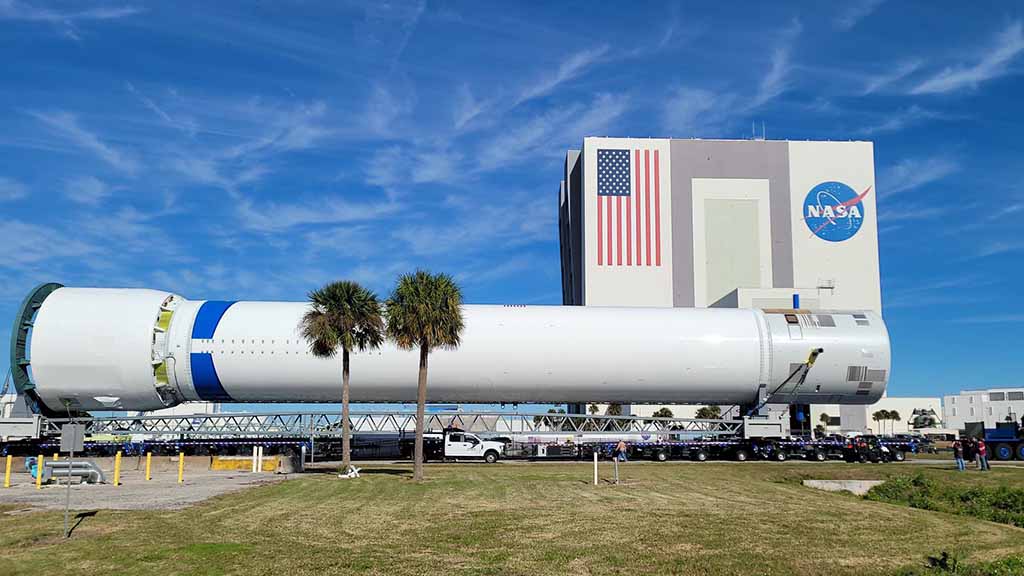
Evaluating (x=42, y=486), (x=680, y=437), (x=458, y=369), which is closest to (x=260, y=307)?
(x=458, y=369)

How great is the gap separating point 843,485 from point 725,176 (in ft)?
204

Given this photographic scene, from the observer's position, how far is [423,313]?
29062 mm

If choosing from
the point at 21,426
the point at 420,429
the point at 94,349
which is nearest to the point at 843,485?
the point at 420,429

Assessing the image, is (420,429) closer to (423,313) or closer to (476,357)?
(423,313)

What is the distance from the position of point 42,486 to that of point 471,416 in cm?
2060

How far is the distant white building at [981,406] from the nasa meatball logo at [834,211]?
4826 centimetres

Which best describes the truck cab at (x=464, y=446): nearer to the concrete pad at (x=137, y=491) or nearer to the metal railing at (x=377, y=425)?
the metal railing at (x=377, y=425)

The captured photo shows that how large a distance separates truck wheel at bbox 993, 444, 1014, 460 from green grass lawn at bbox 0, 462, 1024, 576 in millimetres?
26850

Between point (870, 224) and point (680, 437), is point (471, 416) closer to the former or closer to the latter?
point (680, 437)

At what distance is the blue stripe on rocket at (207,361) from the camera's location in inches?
1547

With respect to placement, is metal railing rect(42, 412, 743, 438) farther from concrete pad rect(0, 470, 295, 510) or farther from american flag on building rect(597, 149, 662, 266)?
american flag on building rect(597, 149, 662, 266)

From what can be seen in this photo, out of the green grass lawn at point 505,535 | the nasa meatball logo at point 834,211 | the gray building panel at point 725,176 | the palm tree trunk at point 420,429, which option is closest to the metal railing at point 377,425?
the palm tree trunk at point 420,429

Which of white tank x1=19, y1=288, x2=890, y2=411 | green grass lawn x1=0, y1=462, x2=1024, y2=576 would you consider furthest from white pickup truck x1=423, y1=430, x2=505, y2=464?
green grass lawn x1=0, y1=462, x2=1024, y2=576

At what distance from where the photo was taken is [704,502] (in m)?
20.8
